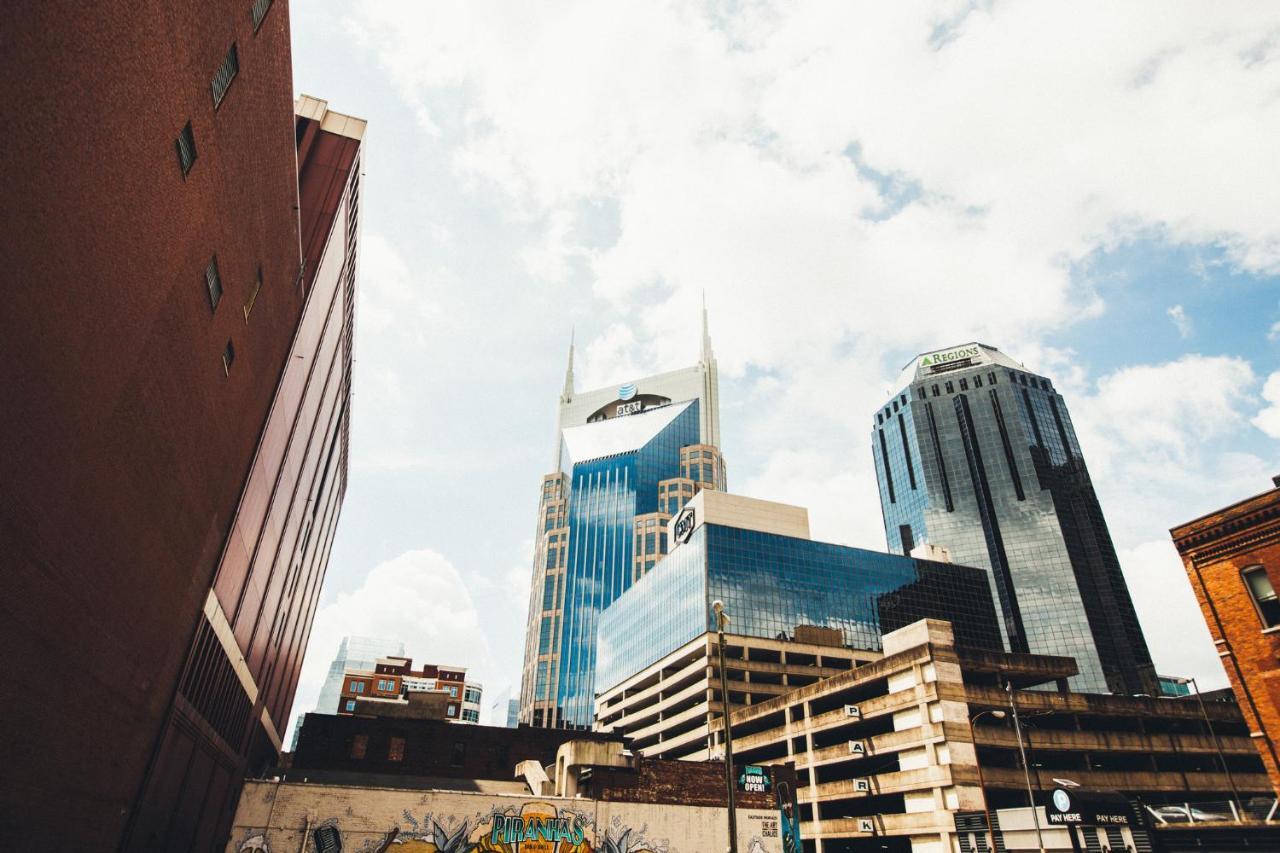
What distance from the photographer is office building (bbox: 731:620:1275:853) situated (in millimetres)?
46281

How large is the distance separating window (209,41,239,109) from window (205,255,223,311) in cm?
437

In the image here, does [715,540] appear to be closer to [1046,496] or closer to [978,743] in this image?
[978,743]

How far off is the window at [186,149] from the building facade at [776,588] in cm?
7478

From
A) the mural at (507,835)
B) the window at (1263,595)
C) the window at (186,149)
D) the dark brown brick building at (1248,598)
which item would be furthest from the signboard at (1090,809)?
the window at (186,149)

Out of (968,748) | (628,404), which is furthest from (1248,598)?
(628,404)

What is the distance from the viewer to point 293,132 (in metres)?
27.0

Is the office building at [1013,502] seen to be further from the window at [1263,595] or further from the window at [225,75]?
the window at [225,75]

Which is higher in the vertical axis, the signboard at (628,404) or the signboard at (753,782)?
the signboard at (628,404)

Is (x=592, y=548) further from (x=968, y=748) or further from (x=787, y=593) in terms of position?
(x=968, y=748)

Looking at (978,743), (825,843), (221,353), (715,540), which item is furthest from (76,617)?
(715,540)

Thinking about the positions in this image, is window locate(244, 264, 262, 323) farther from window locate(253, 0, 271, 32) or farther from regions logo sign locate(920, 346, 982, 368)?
regions logo sign locate(920, 346, 982, 368)

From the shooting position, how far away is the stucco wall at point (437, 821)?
89.5ft

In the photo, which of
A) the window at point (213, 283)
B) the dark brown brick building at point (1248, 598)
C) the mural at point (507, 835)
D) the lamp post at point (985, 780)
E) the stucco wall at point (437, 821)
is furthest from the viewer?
the lamp post at point (985, 780)

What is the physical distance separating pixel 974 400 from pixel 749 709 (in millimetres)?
126879
